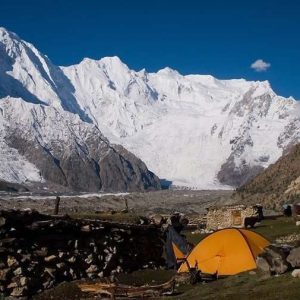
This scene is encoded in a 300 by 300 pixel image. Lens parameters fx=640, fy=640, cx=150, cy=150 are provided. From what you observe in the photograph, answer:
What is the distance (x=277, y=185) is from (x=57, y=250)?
9548 cm

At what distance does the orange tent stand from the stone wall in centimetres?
311

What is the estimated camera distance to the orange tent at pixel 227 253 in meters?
27.5

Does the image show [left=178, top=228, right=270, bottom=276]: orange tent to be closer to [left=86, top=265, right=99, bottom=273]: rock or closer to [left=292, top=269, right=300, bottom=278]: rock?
[left=86, top=265, right=99, bottom=273]: rock

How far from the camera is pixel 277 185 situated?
118 meters

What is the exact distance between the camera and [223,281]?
A: 2481 centimetres

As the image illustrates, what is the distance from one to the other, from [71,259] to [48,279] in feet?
4.89

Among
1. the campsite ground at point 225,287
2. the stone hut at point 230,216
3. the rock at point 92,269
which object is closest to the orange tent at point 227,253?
the campsite ground at point 225,287

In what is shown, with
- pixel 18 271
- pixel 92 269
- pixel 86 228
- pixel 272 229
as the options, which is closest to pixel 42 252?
pixel 18 271

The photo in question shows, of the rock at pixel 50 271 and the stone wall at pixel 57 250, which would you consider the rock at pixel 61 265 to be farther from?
the rock at pixel 50 271

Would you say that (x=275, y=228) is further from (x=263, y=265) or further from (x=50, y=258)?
(x=50, y=258)

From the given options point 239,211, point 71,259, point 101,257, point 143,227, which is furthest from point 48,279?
point 239,211

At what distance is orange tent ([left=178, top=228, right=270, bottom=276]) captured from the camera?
90.1 ft

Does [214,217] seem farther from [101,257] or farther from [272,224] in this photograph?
[101,257]

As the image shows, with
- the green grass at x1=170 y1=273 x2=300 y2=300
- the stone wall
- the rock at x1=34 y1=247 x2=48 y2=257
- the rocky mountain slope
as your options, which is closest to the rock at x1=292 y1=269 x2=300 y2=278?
the green grass at x1=170 y1=273 x2=300 y2=300
